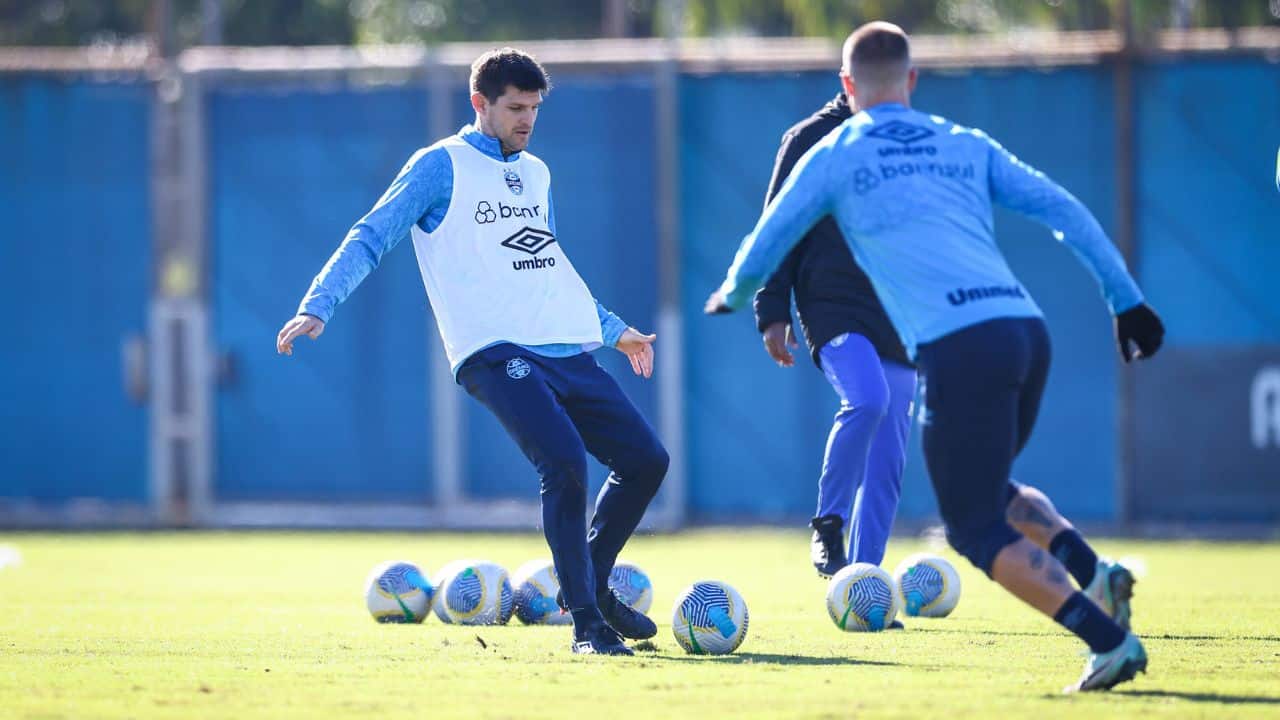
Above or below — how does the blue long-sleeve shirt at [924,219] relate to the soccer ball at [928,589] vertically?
above

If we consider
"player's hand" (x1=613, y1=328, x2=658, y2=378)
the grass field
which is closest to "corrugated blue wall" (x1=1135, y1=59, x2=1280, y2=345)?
the grass field

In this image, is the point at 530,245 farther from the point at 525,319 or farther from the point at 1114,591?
the point at 1114,591

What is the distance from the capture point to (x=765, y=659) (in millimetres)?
7223

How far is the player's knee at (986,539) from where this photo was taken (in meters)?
6.21

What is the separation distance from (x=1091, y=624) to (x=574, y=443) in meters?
2.14

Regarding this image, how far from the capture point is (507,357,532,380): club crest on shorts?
7504 millimetres

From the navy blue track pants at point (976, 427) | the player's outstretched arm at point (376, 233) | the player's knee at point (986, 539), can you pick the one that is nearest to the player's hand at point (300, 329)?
the player's outstretched arm at point (376, 233)

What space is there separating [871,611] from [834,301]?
4.61ft

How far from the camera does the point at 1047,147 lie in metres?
16.0

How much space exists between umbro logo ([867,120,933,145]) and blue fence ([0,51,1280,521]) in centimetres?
946

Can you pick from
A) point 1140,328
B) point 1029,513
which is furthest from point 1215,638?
point 1140,328

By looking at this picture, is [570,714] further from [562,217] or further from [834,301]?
[562,217]

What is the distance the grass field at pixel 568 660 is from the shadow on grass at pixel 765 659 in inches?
0.8

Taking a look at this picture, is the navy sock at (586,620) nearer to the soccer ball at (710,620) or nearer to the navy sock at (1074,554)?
the soccer ball at (710,620)
